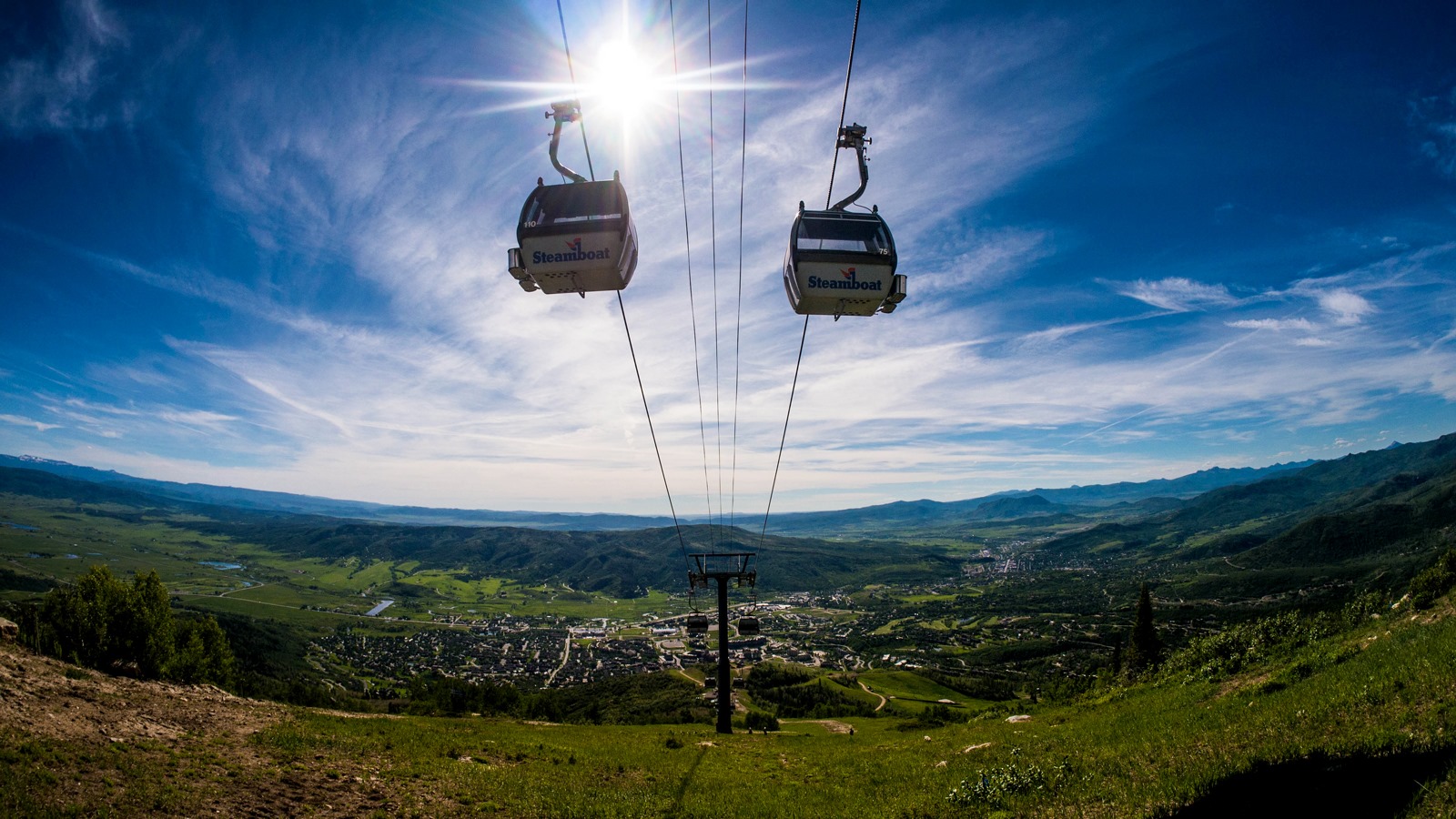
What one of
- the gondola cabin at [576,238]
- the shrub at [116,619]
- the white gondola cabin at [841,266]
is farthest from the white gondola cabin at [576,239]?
the shrub at [116,619]

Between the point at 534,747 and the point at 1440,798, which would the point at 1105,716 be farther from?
the point at 534,747

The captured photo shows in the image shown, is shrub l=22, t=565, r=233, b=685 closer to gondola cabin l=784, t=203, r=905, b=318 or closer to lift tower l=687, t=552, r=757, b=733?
lift tower l=687, t=552, r=757, b=733

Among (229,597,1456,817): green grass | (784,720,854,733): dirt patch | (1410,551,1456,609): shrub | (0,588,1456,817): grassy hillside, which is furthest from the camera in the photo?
(784,720,854,733): dirt patch

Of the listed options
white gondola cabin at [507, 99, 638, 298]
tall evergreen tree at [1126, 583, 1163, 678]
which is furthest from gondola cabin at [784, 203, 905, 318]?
tall evergreen tree at [1126, 583, 1163, 678]

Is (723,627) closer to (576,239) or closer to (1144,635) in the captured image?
(576,239)

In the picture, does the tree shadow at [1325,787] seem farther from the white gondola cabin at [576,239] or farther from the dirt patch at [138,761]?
the dirt patch at [138,761]

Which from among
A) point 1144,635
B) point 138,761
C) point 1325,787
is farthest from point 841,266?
point 1144,635

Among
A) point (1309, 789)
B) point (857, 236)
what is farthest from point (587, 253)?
point (1309, 789)
